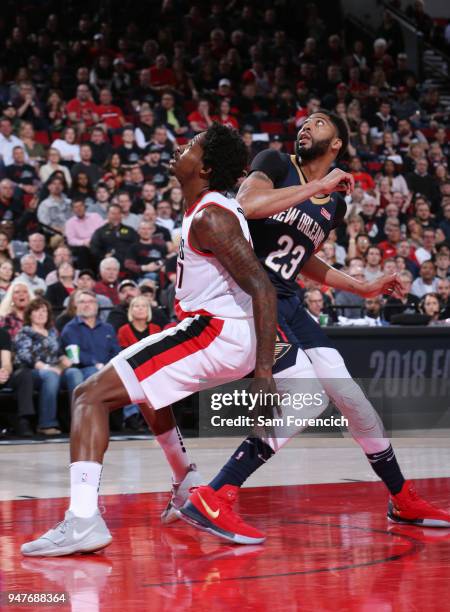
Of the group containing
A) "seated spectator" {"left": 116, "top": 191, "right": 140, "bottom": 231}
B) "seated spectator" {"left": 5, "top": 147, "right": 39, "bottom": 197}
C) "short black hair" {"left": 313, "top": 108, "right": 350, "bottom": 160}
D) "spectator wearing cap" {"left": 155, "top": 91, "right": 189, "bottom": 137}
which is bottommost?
"short black hair" {"left": 313, "top": 108, "right": 350, "bottom": 160}

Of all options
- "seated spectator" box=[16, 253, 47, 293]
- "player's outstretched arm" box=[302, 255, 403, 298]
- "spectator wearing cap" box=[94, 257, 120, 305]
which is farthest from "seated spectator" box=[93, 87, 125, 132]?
"player's outstretched arm" box=[302, 255, 403, 298]

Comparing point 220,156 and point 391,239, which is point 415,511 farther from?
point 391,239

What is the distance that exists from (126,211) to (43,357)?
324cm

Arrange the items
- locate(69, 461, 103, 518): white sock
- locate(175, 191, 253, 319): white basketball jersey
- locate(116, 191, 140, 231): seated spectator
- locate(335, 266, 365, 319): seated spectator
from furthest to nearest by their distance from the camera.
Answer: locate(116, 191, 140, 231): seated spectator
locate(335, 266, 365, 319): seated spectator
locate(175, 191, 253, 319): white basketball jersey
locate(69, 461, 103, 518): white sock

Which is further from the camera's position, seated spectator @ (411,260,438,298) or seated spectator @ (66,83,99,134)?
seated spectator @ (66,83,99,134)

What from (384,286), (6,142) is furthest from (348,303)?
(384,286)

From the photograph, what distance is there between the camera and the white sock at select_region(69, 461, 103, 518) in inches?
176

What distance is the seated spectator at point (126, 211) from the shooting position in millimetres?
12992

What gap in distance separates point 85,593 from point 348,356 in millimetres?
6927

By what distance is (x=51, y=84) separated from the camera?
15.7 metres

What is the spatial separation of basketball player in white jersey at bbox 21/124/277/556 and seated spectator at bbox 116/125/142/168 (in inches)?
384

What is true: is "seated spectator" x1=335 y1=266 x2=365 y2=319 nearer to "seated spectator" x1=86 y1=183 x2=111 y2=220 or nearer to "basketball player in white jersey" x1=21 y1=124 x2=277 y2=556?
"seated spectator" x1=86 y1=183 x2=111 y2=220

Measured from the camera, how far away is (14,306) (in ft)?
34.4

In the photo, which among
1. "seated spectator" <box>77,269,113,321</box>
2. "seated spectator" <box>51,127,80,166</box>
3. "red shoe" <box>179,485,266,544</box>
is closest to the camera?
"red shoe" <box>179,485,266,544</box>
